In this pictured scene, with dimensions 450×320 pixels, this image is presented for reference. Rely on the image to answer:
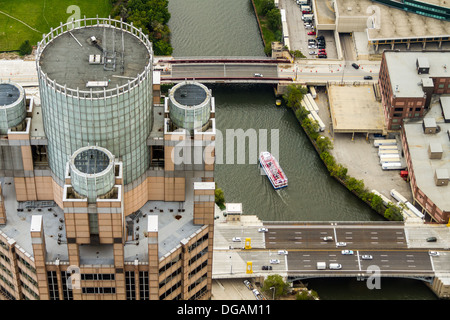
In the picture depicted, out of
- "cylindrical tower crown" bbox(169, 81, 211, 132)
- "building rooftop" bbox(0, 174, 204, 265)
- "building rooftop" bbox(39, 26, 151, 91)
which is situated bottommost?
"building rooftop" bbox(0, 174, 204, 265)

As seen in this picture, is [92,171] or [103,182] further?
[92,171]

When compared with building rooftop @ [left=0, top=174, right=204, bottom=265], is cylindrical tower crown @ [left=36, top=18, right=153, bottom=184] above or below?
above

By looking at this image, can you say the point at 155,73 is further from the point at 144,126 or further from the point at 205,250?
the point at 205,250

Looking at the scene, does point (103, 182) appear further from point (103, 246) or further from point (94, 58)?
point (94, 58)

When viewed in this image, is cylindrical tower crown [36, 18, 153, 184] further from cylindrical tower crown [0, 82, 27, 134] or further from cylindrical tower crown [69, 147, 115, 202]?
cylindrical tower crown [0, 82, 27, 134]

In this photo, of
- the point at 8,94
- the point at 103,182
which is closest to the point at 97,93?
the point at 103,182

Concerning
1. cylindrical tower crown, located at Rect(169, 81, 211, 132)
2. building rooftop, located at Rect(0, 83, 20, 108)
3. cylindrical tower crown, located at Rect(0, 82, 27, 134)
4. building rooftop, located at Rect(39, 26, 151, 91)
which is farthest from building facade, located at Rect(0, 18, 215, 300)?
building rooftop, located at Rect(0, 83, 20, 108)
